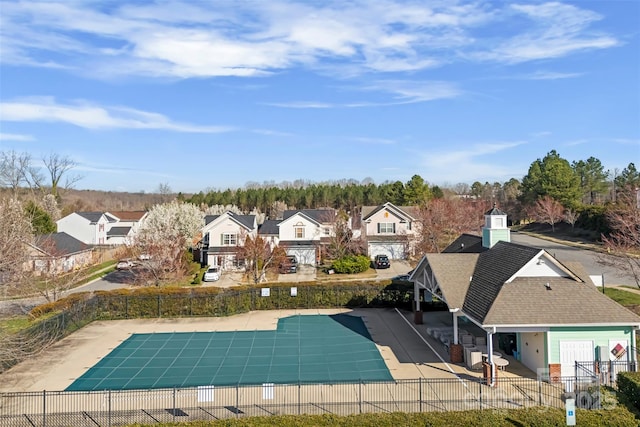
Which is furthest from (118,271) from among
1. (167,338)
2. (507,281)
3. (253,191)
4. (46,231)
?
(253,191)

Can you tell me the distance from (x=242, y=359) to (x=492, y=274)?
12441 mm

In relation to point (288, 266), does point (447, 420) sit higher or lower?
lower

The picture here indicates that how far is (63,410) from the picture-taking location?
53.3ft

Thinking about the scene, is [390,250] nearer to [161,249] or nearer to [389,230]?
[389,230]

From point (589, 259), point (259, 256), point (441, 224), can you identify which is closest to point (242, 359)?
point (259, 256)

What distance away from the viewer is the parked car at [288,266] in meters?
45.8

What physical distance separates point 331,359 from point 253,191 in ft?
278

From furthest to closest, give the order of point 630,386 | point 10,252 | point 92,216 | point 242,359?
point 92,216, point 242,359, point 10,252, point 630,386

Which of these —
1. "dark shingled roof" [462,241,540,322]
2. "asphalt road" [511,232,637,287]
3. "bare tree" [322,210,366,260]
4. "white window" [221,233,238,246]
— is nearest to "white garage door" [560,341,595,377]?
"dark shingled roof" [462,241,540,322]

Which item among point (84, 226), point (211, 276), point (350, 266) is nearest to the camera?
point (211, 276)

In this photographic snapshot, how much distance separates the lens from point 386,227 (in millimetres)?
56031

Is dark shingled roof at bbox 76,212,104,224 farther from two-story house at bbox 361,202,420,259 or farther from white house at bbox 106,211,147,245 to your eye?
two-story house at bbox 361,202,420,259

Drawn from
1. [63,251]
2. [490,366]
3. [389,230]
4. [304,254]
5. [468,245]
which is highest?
[389,230]

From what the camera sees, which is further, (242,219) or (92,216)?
(92,216)
